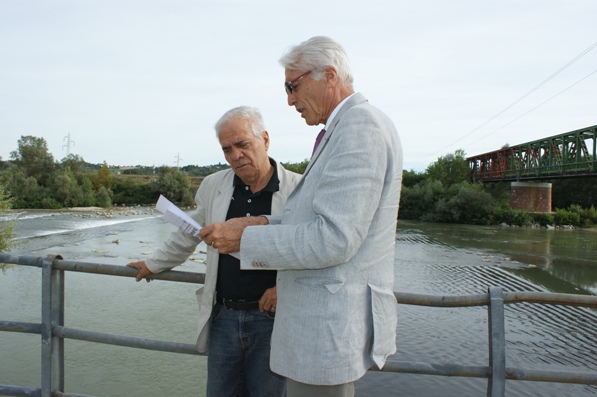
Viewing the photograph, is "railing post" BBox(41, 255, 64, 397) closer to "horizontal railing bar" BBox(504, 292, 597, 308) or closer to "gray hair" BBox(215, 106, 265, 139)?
"gray hair" BBox(215, 106, 265, 139)

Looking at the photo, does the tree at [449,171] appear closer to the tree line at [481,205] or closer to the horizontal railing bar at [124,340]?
the tree line at [481,205]

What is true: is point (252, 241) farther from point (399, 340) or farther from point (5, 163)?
point (5, 163)

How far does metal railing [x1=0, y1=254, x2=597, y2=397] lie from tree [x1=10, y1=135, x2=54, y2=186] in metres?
82.1

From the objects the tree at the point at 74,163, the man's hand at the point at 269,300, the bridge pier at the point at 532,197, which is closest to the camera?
the man's hand at the point at 269,300

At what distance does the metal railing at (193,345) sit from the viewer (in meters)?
2.39

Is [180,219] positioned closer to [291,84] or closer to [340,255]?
[291,84]

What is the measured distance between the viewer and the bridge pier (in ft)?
187

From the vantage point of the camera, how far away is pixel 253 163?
8.27 ft

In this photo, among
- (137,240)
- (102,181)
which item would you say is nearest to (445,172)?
(137,240)

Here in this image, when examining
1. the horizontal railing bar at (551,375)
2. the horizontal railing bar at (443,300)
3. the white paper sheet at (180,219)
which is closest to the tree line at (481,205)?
the horizontal railing bar at (551,375)

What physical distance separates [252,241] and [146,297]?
1508 cm

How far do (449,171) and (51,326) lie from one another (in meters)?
72.6

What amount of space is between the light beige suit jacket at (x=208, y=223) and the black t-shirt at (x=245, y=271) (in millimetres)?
48

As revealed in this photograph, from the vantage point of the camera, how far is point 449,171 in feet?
234
